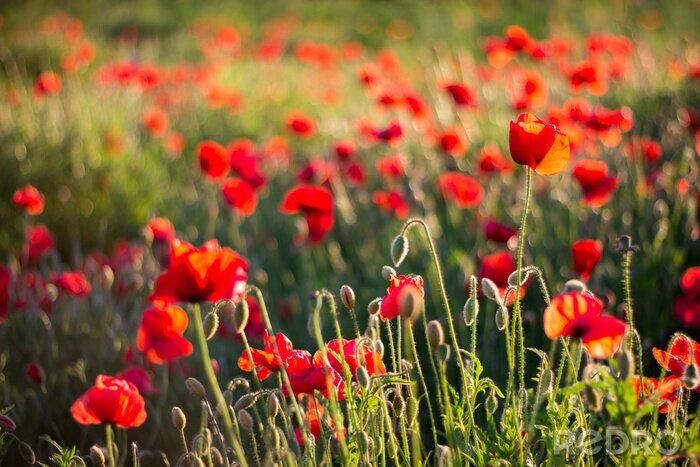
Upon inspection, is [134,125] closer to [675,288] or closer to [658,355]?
[675,288]

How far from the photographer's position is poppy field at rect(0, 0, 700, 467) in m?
1.25

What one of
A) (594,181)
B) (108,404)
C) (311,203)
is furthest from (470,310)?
(594,181)

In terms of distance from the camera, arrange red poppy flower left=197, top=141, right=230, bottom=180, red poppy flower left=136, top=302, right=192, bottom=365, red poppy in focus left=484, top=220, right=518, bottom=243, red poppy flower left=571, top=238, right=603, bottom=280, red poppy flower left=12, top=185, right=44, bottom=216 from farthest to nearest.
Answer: red poppy flower left=197, top=141, right=230, bottom=180 < red poppy flower left=12, top=185, right=44, bottom=216 < red poppy in focus left=484, top=220, right=518, bottom=243 < red poppy flower left=571, top=238, right=603, bottom=280 < red poppy flower left=136, top=302, right=192, bottom=365

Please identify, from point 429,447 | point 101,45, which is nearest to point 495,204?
point 429,447

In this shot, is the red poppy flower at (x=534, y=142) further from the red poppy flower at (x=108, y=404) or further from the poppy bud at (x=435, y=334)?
the red poppy flower at (x=108, y=404)

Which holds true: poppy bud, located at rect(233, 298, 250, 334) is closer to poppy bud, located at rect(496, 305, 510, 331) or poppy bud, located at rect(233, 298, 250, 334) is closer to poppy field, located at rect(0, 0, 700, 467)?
poppy field, located at rect(0, 0, 700, 467)

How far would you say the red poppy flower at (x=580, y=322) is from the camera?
110 cm

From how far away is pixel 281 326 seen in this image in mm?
2555

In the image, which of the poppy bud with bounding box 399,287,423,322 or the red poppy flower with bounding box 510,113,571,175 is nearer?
the poppy bud with bounding box 399,287,423,322

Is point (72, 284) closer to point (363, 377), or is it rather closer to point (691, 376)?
point (363, 377)

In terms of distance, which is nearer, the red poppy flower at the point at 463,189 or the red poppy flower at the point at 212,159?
the red poppy flower at the point at 463,189

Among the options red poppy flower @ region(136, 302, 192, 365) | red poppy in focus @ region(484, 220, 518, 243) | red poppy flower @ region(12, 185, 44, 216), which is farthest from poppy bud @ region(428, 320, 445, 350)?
red poppy flower @ region(12, 185, 44, 216)

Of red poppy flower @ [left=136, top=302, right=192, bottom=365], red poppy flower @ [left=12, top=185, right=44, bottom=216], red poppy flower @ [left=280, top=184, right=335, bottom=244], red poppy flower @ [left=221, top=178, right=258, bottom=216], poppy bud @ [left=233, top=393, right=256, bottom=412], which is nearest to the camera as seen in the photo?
poppy bud @ [left=233, top=393, right=256, bottom=412]

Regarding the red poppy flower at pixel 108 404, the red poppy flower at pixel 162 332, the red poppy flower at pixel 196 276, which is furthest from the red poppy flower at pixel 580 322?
the red poppy flower at pixel 162 332
